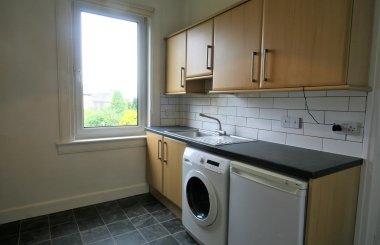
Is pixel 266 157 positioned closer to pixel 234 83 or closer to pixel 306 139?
pixel 306 139

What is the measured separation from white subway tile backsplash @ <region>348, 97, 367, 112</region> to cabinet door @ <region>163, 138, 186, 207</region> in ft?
4.15

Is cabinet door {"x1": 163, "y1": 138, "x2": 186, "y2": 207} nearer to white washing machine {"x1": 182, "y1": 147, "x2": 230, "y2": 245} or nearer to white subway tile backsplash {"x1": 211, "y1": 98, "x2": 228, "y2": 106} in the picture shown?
white washing machine {"x1": 182, "y1": 147, "x2": 230, "y2": 245}

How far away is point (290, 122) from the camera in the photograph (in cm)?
180

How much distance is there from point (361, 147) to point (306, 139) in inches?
13.6

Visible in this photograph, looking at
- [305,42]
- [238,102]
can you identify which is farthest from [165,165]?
[305,42]

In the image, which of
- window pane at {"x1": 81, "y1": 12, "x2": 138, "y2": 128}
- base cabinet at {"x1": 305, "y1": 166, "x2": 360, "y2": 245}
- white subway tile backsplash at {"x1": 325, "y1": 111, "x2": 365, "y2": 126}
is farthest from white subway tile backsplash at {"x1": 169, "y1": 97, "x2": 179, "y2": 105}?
base cabinet at {"x1": 305, "y1": 166, "x2": 360, "y2": 245}

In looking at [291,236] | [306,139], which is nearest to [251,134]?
[306,139]

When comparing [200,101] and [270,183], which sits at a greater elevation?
[200,101]

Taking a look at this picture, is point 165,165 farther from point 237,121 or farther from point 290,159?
point 290,159

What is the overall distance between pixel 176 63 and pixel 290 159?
1759mm

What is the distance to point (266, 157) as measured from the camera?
4.58 feet

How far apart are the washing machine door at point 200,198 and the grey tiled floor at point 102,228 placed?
300 millimetres

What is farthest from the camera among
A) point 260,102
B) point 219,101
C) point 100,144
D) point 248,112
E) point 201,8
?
point 201,8

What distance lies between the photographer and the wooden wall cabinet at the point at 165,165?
2195 mm
